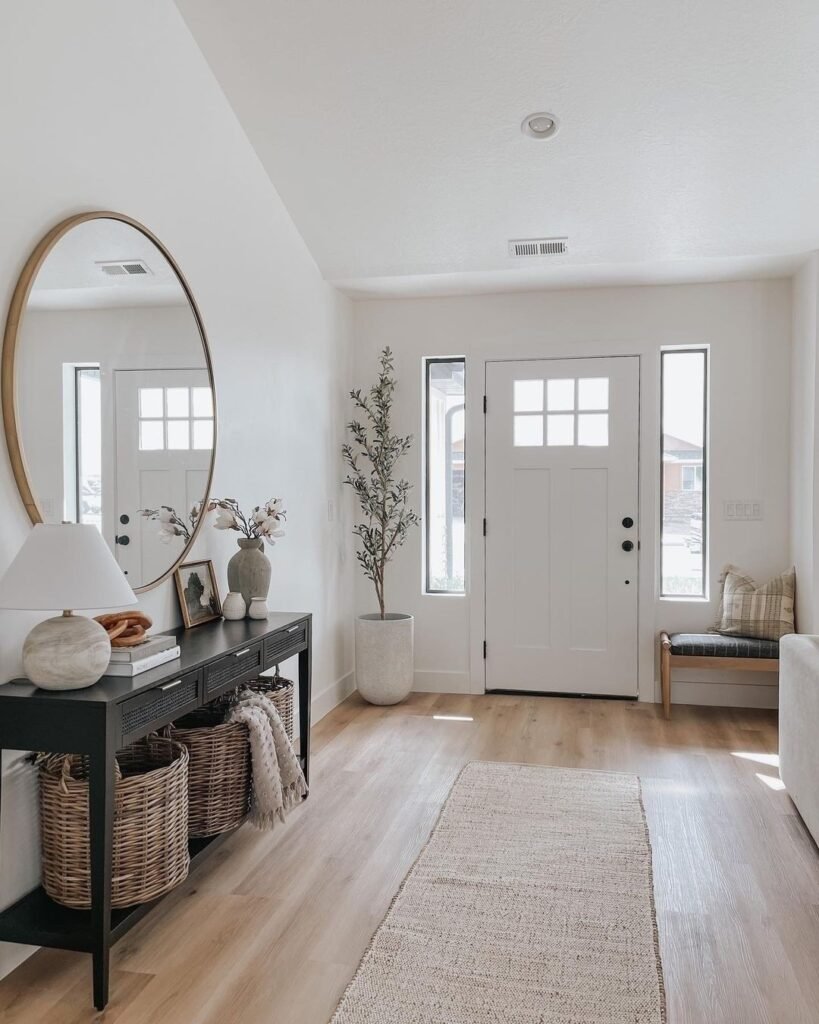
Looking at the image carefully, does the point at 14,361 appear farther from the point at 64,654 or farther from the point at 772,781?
the point at 772,781

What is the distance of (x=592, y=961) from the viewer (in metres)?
2.22

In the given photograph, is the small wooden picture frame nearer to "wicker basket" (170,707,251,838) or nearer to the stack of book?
"wicker basket" (170,707,251,838)

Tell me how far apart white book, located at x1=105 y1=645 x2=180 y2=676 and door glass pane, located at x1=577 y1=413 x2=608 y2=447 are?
3.26m

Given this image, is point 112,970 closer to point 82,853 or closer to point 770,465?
point 82,853

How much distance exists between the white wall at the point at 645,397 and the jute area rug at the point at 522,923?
73.0 inches

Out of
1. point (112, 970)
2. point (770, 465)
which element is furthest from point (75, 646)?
point (770, 465)

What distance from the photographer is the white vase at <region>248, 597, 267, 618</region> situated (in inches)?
131

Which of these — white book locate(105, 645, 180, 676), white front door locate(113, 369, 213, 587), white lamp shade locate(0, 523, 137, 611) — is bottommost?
white book locate(105, 645, 180, 676)

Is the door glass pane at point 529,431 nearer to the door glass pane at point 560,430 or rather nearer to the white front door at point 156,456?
the door glass pane at point 560,430

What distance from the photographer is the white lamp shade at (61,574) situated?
200 centimetres

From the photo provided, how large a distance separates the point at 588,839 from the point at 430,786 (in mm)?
774

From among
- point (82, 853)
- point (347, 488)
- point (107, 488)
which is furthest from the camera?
point (347, 488)

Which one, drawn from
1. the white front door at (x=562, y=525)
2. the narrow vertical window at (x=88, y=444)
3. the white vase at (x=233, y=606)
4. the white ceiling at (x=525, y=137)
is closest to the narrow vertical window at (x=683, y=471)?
the white front door at (x=562, y=525)

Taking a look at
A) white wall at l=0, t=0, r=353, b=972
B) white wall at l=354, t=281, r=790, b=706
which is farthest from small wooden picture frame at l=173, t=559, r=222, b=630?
white wall at l=354, t=281, r=790, b=706
